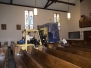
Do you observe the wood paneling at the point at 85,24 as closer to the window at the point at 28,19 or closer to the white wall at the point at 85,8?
the white wall at the point at 85,8

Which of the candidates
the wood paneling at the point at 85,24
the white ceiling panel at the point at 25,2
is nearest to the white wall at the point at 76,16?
the wood paneling at the point at 85,24

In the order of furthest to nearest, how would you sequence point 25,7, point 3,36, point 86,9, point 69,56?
1. point 86,9
2. point 25,7
3. point 3,36
4. point 69,56

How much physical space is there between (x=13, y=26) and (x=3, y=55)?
5849mm

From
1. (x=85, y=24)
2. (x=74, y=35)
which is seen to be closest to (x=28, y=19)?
(x=74, y=35)

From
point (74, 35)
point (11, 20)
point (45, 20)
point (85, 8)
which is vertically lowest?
point (74, 35)

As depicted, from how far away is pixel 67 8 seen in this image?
35.0 feet

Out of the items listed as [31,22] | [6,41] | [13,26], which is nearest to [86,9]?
[31,22]

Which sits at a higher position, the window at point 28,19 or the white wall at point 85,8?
the white wall at point 85,8

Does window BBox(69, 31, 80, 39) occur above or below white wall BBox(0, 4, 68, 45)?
below

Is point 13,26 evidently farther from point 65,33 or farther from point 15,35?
point 65,33

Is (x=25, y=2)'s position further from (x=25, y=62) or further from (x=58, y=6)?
(x=25, y=62)

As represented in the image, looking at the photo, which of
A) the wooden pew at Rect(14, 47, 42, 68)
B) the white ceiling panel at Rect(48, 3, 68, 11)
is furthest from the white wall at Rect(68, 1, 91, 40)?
the wooden pew at Rect(14, 47, 42, 68)

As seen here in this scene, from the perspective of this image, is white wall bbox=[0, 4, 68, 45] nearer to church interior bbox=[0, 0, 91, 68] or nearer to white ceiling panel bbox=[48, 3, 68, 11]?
church interior bbox=[0, 0, 91, 68]

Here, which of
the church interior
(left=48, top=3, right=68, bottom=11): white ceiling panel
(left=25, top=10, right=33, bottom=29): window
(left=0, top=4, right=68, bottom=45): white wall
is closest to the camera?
the church interior
